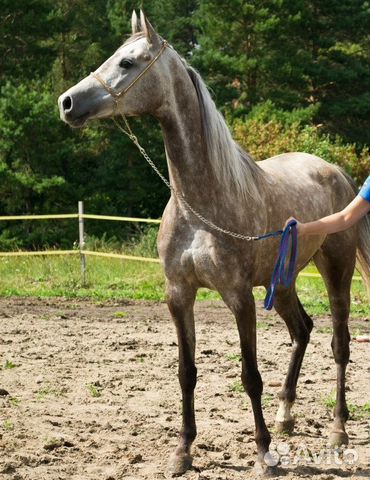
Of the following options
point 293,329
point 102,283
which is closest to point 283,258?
point 293,329

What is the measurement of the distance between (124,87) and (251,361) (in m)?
1.61

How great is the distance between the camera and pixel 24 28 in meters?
23.2

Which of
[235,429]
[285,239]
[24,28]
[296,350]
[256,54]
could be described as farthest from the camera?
[256,54]

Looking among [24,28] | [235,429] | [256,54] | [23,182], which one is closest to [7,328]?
[235,429]

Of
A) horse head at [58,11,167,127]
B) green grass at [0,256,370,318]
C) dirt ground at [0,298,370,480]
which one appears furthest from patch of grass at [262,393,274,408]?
green grass at [0,256,370,318]

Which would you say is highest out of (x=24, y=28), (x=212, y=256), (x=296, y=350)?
(x=24, y=28)

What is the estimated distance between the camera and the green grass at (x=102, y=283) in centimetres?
1130

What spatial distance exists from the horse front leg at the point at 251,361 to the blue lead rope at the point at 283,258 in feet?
0.35

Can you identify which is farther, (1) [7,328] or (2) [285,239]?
(1) [7,328]

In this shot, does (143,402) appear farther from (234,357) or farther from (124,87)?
(124,87)

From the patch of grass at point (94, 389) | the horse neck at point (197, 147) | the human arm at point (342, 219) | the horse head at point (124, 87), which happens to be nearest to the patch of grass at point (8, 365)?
the patch of grass at point (94, 389)

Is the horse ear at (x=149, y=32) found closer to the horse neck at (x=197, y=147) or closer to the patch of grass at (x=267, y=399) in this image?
the horse neck at (x=197, y=147)

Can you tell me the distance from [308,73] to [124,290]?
54.1 ft

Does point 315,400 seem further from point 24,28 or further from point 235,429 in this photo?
point 24,28
